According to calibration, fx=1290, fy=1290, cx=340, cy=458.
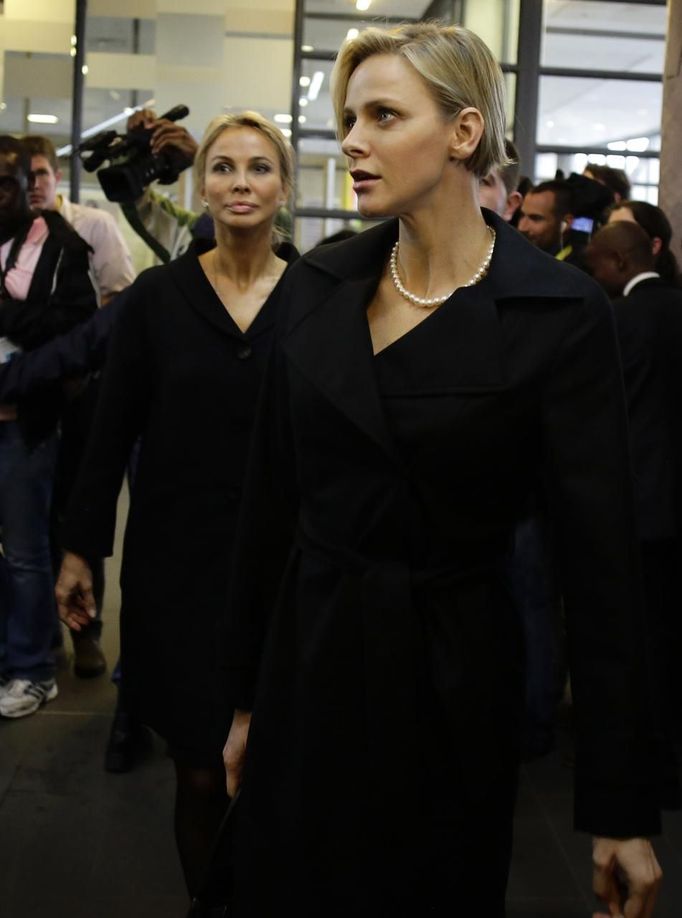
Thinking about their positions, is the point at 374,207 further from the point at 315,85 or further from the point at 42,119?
the point at 42,119

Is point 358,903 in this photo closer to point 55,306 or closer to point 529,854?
point 529,854

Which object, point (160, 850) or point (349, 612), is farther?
point (160, 850)

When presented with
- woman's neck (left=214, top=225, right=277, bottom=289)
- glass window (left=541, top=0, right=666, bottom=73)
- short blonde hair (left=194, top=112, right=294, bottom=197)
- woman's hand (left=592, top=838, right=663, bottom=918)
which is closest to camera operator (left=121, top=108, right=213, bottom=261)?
short blonde hair (left=194, top=112, right=294, bottom=197)

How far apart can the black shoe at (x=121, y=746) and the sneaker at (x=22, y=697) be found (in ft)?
2.03

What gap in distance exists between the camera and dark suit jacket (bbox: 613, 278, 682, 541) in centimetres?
425

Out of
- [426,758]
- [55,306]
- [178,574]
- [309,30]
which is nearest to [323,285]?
[426,758]

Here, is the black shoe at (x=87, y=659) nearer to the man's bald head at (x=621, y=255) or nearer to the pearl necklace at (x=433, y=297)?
the man's bald head at (x=621, y=255)

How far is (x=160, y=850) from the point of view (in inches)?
150

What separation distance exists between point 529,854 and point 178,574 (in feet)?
5.02

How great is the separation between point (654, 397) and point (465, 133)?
98.2 inches

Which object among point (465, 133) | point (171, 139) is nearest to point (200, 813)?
point (465, 133)

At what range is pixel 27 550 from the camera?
5.00 m

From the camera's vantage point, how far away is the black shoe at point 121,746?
4461 millimetres

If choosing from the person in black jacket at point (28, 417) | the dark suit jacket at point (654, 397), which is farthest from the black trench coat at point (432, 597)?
the person in black jacket at point (28, 417)
